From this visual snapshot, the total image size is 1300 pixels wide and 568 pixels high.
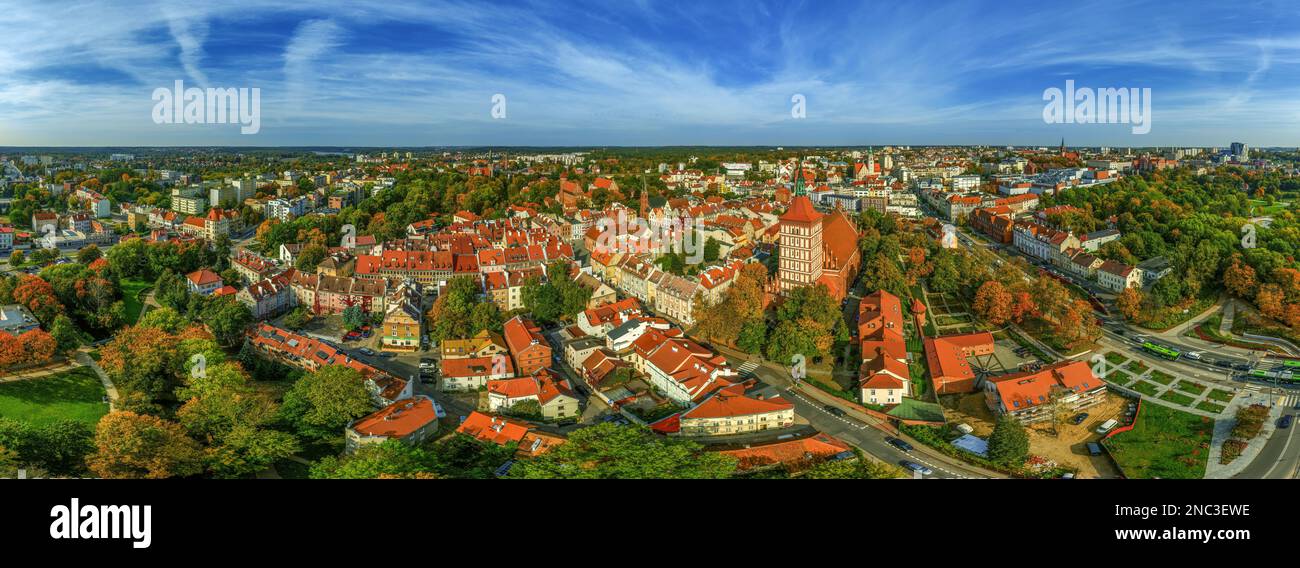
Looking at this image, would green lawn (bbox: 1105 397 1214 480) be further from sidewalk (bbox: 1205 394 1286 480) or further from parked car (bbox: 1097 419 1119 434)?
parked car (bbox: 1097 419 1119 434)

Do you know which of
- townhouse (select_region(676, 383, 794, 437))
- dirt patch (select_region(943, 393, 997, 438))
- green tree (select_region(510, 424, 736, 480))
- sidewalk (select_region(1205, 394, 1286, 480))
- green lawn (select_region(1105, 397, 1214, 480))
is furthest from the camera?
dirt patch (select_region(943, 393, 997, 438))

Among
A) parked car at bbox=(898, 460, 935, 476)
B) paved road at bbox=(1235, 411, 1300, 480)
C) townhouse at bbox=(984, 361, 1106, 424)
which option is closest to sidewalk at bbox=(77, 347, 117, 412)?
parked car at bbox=(898, 460, 935, 476)

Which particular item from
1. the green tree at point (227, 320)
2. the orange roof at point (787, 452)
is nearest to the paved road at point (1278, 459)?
the orange roof at point (787, 452)

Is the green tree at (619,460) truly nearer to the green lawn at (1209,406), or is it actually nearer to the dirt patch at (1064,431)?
the dirt patch at (1064,431)

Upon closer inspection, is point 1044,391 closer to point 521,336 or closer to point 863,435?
point 863,435

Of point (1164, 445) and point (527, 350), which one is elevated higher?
point (527, 350)

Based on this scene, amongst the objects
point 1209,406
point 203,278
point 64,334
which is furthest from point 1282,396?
point 203,278
